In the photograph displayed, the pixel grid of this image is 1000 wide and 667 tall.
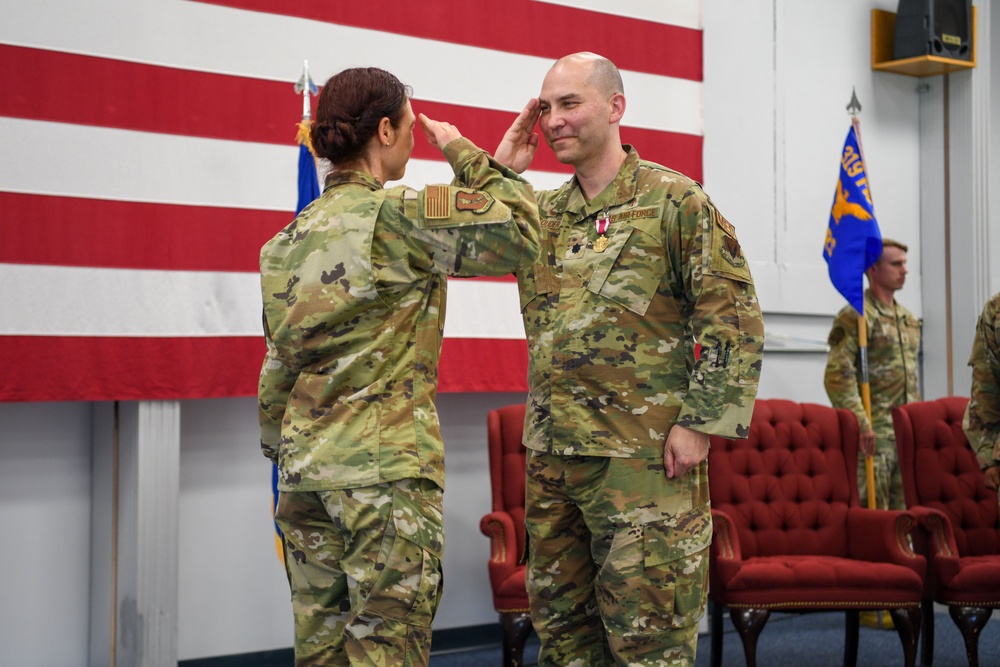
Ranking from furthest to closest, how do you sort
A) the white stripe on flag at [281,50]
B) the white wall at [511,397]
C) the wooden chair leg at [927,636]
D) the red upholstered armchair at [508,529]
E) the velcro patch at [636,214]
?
Answer: the wooden chair leg at [927,636], the red upholstered armchair at [508,529], the white wall at [511,397], the white stripe on flag at [281,50], the velcro patch at [636,214]

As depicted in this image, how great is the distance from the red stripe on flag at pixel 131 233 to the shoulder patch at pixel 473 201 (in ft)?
6.49

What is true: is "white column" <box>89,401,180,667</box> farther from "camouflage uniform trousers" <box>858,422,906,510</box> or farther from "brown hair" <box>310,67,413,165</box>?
"camouflage uniform trousers" <box>858,422,906,510</box>

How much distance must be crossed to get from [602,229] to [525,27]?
2.18m

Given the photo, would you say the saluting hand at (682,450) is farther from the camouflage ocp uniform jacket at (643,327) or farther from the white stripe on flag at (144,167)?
the white stripe on flag at (144,167)

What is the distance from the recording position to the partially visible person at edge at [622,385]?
2148 mm

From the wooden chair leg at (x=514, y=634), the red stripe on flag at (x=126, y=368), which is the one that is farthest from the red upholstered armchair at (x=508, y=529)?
the red stripe on flag at (x=126, y=368)

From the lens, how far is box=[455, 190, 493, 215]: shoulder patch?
173 centimetres

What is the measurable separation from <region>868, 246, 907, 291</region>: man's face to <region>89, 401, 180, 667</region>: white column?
11.0 feet

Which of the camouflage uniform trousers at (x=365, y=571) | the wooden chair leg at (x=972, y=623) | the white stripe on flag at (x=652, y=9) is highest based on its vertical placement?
the white stripe on flag at (x=652, y=9)

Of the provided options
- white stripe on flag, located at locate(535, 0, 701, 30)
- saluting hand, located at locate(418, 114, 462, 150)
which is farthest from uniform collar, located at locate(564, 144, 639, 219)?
white stripe on flag, located at locate(535, 0, 701, 30)

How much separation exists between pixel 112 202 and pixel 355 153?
6.01 feet

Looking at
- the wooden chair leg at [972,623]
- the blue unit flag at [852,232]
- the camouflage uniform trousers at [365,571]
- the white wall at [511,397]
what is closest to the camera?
the camouflage uniform trousers at [365,571]

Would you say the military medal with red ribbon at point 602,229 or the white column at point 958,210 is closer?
the military medal with red ribbon at point 602,229

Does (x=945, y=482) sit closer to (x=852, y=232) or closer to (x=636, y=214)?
(x=852, y=232)
